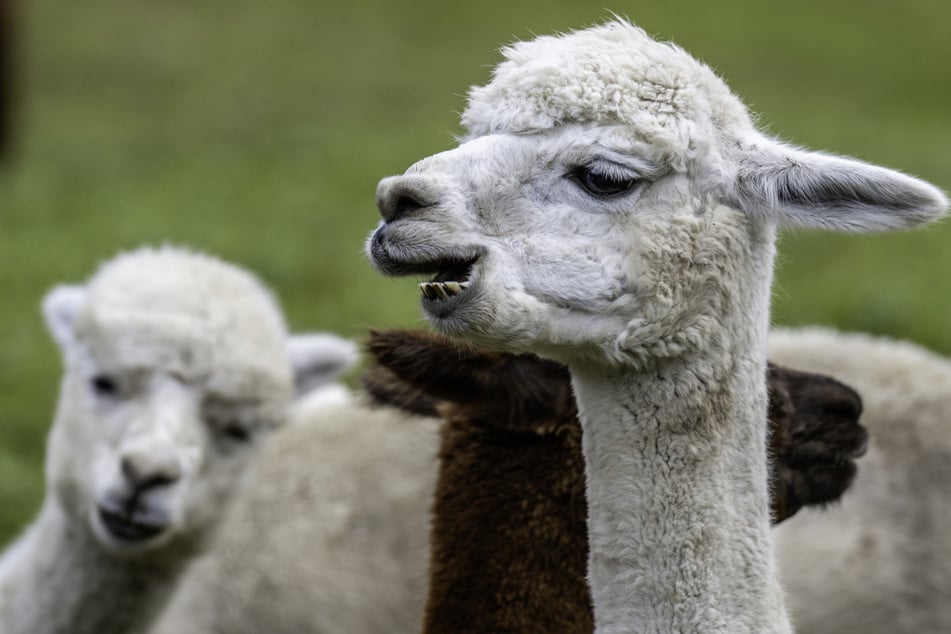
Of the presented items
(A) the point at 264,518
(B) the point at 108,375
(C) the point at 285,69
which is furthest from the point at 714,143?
(C) the point at 285,69

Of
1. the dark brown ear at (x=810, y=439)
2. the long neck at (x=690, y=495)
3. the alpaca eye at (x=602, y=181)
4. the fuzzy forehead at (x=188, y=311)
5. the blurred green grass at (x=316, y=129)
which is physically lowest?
the long neck at (x=690, y=495)

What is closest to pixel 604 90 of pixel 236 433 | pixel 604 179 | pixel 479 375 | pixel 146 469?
pixel 604 179

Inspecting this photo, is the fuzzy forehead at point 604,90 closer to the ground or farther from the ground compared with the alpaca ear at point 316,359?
closer to the ground

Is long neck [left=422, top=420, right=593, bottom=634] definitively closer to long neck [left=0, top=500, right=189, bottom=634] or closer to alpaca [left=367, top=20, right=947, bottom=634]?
alpaca [left=367, top=20, right=947, bottom=634]

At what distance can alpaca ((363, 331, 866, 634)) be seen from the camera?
10.7 feet

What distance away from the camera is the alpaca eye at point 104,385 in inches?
177

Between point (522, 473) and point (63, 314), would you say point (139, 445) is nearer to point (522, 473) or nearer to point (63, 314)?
point (63, 314)

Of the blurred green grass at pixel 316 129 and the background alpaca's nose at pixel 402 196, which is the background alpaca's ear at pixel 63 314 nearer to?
the blurred green grass at pixel 316 129

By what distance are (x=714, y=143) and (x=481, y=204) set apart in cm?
50

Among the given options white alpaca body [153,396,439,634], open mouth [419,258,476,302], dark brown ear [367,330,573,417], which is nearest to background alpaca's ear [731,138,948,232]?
open mouth [419,258,476,302]

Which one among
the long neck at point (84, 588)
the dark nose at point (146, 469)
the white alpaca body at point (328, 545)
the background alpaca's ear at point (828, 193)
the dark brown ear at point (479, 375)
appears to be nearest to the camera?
the background alpaca's ear at point (828, 193)

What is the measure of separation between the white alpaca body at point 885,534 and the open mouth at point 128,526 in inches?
84.7

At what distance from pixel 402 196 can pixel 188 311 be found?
2.19 meters

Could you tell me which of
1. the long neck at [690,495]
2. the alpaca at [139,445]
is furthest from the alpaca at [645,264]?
the alpaca at [139,445]
